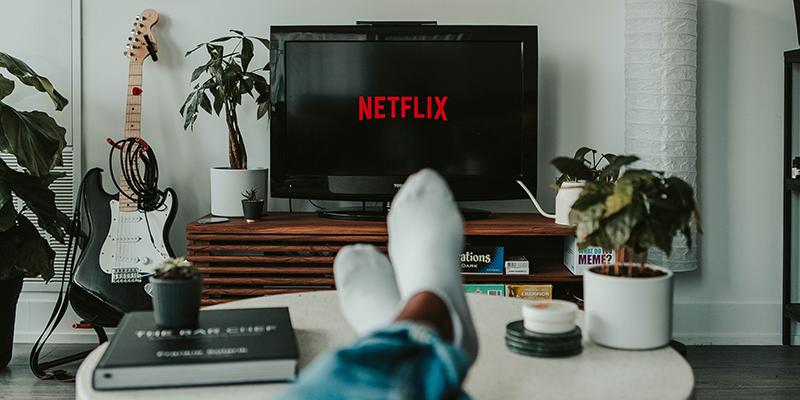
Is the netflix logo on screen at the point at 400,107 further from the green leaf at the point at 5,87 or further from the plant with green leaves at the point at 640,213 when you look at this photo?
the plant with green leaves at the point at 640,213

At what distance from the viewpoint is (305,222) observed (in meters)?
2.02

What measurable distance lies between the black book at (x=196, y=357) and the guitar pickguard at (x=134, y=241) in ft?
4.21

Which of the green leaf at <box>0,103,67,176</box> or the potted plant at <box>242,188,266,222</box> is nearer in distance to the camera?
the green leaf at <box>0,103,67,176</box>

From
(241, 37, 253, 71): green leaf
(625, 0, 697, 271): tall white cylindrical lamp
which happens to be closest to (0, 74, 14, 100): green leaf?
(241, 37, 253, 71): green leaf

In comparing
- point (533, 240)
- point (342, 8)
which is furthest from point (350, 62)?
point (533, 240)

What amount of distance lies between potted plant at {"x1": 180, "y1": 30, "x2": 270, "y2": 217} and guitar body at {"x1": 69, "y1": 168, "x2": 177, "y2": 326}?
18 cm

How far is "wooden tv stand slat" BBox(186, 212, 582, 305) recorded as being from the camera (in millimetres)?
1912

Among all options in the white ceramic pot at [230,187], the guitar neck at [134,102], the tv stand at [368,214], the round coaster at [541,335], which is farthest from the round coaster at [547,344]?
the guitar neck at [134,102]

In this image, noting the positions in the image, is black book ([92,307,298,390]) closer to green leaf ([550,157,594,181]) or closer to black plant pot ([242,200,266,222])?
green leaf ([550,157,594,181])

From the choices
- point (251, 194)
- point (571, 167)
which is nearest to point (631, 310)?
point (571, 167)

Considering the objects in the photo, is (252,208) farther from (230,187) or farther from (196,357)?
(196,357)

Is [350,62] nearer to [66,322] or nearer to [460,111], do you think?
[460,111]

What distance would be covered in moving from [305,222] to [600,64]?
120 cm

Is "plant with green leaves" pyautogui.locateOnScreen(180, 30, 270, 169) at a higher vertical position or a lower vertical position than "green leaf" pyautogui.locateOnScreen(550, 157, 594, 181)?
higher
